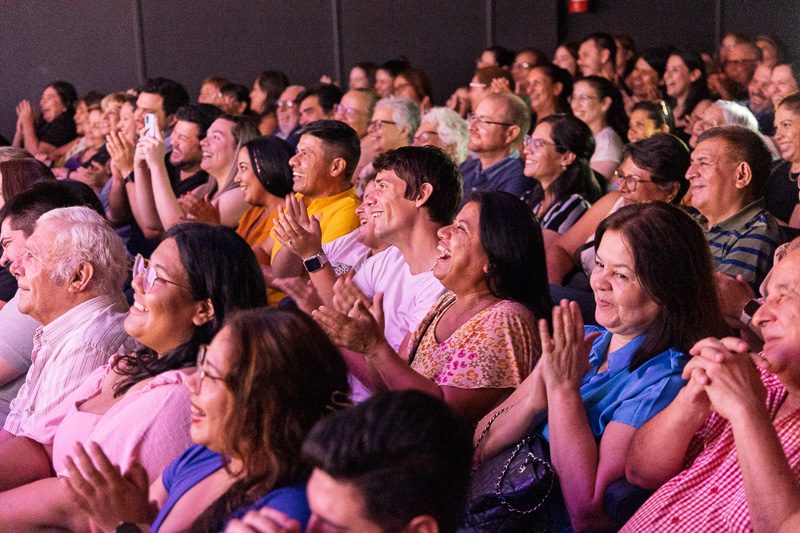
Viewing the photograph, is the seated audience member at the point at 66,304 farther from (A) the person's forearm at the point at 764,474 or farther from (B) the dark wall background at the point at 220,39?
(B) the dark wall background at the point at 220,39

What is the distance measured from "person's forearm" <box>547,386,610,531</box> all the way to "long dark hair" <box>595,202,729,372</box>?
192 mm

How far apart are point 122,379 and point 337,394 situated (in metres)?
0.76

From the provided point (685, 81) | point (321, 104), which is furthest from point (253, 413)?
point (685, 81)

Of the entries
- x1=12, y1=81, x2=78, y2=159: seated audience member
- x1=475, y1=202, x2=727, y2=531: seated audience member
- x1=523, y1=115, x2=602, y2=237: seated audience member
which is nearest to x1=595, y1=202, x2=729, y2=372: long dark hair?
x1=475, y1=202, x2=727, y2=531: seated audience member

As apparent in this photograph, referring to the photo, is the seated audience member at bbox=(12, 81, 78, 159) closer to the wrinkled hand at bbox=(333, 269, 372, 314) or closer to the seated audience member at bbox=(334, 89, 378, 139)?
the seated audience member at bbox=(334, 89, 378, 139)

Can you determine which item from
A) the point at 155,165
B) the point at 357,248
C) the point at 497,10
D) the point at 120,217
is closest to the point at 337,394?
the point at 357,248

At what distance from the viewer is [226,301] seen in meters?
1.81

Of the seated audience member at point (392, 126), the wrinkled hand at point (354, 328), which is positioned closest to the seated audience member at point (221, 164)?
the seated audience member at point (392, 126)

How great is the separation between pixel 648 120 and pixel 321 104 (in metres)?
2.19

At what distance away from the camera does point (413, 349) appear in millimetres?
2211

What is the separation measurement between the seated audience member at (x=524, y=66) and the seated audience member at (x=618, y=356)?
13.0 ft

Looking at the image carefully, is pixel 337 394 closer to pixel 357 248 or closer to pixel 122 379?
pixel 122 379

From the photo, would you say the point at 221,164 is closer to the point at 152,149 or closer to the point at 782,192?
the point at 152,149

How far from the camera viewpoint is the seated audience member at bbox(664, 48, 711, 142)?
4.94 metres
